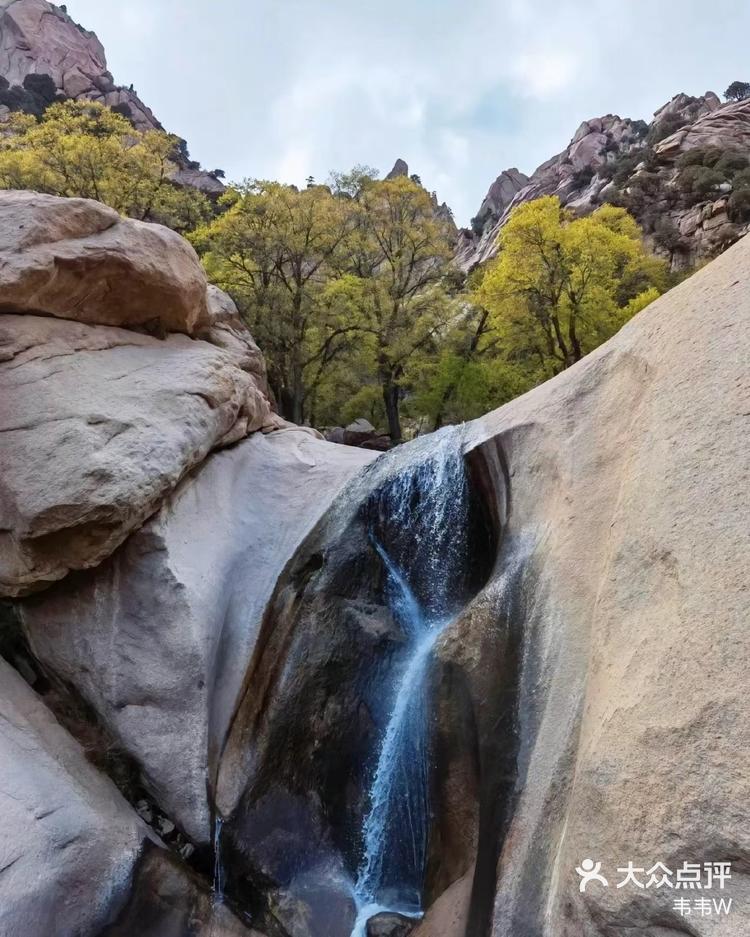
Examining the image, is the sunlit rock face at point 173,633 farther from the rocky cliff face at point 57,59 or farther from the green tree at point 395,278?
the rocky cliff face at point 57,59

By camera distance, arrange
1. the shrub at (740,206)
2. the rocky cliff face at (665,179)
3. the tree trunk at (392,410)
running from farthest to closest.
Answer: the rocky cliff face at (665,179) → the shrub at (740,206) → the tree trunk at (392,410)

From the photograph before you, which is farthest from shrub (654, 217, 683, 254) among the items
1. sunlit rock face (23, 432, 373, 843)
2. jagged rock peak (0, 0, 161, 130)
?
jagged rock peak (0, 0, 161, 130)

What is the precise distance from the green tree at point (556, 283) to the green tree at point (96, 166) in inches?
513

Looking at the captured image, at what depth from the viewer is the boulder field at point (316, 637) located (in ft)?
13.4

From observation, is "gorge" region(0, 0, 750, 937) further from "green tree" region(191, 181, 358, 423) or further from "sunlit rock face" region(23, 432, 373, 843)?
"green tree" region(191, 181, 358, 423)

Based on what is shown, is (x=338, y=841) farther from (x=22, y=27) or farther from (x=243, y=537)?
(x=22, y=27)

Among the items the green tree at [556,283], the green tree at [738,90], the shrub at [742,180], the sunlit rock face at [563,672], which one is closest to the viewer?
the sunlit rock face at [563,672]

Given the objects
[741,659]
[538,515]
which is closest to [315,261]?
[538,515]

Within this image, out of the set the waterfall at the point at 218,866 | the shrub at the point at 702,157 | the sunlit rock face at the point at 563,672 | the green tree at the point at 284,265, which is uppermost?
the shrub at the point at 702,157

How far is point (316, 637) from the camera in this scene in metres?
8.07

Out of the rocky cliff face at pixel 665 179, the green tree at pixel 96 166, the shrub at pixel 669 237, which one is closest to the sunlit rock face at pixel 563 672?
the green tree at pixel 96 166

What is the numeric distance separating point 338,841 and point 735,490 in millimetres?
5518

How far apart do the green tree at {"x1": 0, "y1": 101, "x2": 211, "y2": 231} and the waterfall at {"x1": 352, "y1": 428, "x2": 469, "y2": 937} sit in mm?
18181

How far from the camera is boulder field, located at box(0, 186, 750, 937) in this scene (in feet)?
13.4
